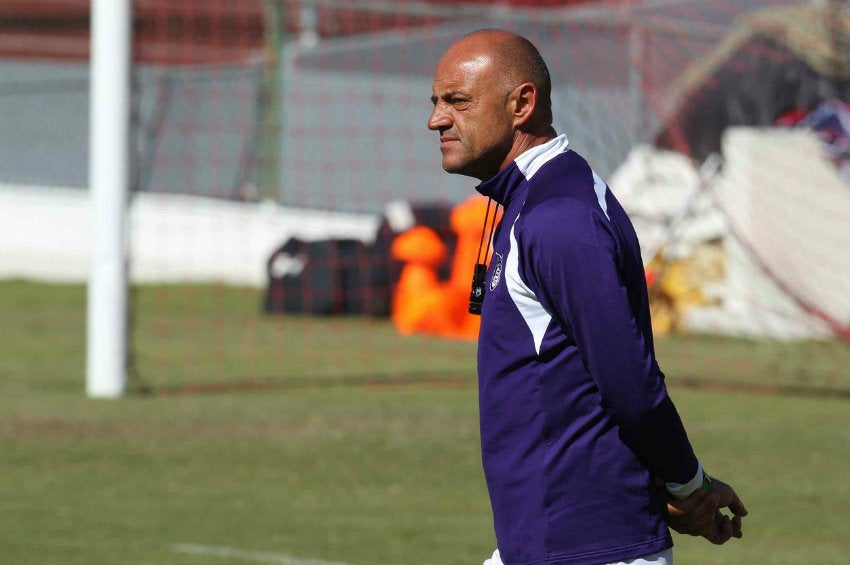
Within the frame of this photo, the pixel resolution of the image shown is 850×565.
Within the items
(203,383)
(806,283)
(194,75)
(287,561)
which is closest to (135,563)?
(287,561)

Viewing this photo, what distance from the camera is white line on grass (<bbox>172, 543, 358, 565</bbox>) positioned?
732 centimetres

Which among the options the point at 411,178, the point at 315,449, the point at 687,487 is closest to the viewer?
the point at 687,487

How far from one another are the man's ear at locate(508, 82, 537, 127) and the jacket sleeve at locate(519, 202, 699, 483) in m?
0.28

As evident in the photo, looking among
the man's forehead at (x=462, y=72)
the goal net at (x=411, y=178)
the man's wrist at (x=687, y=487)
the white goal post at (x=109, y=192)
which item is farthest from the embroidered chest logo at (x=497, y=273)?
the goal net at (x=411, y=178)

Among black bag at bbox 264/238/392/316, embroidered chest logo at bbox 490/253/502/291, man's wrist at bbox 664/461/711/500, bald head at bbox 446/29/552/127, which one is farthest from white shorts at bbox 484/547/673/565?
black bag at bbox 264/238/392/316

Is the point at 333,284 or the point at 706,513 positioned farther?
the point at 333,284

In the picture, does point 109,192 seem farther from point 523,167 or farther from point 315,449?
point 523,167

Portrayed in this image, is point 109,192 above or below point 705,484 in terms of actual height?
above

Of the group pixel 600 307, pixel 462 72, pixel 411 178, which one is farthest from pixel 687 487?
pixel 411 178

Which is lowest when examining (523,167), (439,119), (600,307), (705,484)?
(705,484)

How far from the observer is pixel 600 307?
3.35 m

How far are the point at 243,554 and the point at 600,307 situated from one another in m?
4.47

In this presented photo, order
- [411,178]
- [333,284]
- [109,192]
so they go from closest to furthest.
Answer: [109,192] < [333,284] < [411,178]

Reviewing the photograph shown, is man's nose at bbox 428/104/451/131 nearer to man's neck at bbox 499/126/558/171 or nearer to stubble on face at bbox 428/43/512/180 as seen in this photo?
stubble on face at bbox 428/43/512/180
